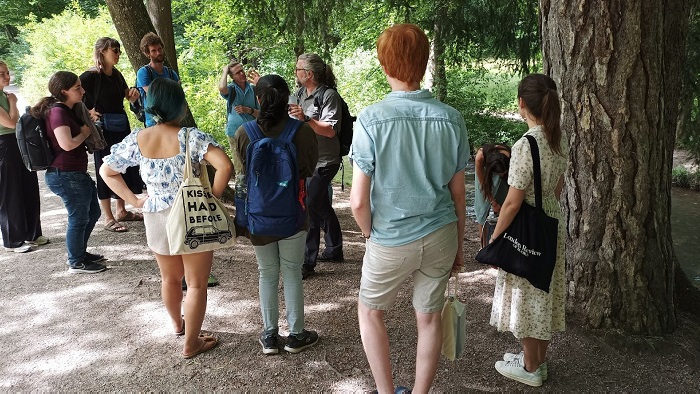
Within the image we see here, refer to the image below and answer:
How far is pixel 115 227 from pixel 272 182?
3636 millimetres

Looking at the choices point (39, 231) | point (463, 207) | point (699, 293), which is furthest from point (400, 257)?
point (39, 231)

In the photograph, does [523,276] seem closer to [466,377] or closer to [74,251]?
[466,377]

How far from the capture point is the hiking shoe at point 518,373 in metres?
Answer: 3.01

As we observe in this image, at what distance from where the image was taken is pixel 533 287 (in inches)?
112

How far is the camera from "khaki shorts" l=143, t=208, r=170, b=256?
10.1ft

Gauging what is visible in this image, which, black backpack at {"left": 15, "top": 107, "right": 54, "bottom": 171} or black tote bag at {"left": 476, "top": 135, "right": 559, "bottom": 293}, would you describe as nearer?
black tote bag at {"left": 476, "top": 135, "right": 559, "bottom": 293}

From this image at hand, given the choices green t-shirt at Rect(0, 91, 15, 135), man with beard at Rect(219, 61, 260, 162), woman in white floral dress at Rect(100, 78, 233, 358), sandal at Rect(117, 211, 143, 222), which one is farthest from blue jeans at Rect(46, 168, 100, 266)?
woman in white floral dress at Rect(100, 78, 233, 358)

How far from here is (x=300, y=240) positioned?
10.6 feet

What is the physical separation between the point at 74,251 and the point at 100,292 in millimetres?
639

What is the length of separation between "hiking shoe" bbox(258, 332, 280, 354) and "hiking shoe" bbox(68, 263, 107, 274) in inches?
87.2

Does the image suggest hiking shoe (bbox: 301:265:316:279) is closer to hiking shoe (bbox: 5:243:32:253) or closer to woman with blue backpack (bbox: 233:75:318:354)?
woman with blue backpack (bbox: 233:75:318:354)

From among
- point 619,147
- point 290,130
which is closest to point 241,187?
point 290,130

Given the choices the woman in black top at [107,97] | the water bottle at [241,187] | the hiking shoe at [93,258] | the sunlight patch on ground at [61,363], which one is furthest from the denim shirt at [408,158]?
the woman in black top at [107,97]

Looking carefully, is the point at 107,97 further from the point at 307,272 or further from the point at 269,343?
the point at 269,343
